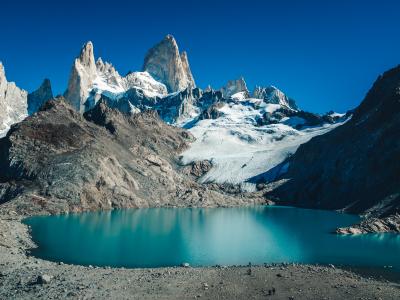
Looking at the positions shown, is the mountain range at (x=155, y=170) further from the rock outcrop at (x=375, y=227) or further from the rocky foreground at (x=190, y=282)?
the rocky foreground at (x=190, y=282)

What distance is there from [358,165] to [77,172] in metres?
75.3

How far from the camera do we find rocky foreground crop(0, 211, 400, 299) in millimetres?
35781

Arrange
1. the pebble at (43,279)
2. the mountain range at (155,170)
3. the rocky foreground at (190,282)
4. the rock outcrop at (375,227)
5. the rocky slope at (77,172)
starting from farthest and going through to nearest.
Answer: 1. the mountain range at (155,170)
2. the rocky slope at (77,172)
3. the rock outcrop at (375,227)
4. the pebble at (43,279)
5. the rocky foreground at (190,282)

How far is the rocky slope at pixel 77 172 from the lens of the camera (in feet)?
343

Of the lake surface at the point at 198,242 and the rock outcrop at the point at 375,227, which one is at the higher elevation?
the rock outcrop at the point at 375,227

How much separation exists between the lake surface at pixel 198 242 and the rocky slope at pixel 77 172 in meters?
10.6

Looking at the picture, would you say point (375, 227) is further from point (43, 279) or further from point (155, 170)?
point (155, 170)

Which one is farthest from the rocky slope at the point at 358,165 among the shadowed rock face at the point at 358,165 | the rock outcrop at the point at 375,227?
the rock outcrop at the point at 375,227

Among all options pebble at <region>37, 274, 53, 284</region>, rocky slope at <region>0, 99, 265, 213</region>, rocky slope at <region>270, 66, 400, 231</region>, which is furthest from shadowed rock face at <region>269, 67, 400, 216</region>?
pebble at <region>37, 274, 53, 284</region>

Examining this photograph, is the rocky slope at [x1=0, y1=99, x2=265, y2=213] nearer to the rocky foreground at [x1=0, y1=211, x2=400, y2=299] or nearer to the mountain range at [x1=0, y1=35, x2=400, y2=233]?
the mountain range at [x1=0, y1=35, x2=400, y2=233]

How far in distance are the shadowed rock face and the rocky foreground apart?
4946cm

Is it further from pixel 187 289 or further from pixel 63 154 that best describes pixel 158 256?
pixel 63 154

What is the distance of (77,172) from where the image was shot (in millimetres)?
111000

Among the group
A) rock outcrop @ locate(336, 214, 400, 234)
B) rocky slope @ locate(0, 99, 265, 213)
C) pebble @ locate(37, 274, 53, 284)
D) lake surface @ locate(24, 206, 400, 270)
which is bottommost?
pebble @ locate(37, 274, 53, 284)
